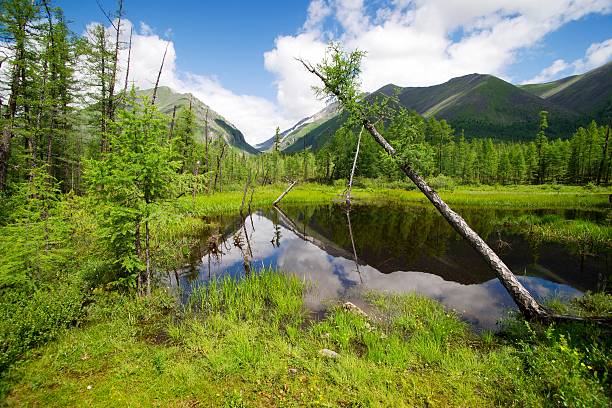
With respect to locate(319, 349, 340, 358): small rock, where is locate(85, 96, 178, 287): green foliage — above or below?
above

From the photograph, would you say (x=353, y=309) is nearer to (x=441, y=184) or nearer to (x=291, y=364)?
(x=291, y=364)

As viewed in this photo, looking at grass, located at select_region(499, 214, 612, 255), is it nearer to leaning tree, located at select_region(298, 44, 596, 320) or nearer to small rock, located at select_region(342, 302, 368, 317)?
leaning tree, located at select_region(298, 44, 596, 320)

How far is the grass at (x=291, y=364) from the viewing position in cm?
481

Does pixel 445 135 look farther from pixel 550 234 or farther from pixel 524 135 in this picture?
pixel 524 135

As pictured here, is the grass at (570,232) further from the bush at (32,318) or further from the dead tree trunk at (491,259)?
the bush at (32,318)

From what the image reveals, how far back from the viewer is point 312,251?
17.5 metres

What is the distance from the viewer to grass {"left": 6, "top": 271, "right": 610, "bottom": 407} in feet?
15.8

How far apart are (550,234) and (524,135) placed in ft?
750

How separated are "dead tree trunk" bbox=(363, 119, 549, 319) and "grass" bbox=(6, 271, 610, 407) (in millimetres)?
609

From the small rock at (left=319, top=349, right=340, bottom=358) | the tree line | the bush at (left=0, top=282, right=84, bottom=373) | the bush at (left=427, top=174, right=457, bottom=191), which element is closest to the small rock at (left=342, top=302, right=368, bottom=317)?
the small rock at (left=319, top=349, right=340, bottom=358)

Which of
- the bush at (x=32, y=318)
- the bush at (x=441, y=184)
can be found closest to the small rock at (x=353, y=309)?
the bush at (x=32, y=318)

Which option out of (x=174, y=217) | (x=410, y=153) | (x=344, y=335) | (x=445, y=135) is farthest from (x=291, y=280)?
(x=445, y=135)

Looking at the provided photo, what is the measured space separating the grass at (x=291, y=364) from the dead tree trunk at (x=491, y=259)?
0.61 metres

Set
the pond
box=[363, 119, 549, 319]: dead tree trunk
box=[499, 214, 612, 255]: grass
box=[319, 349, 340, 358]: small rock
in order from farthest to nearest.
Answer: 1. box=[499, 214, 612, 255]: grass
2. the pond
3. box=[363, 119, 549, 319]: dead tree trunk
4. box=[319, 349, 340, 358]: small rock
